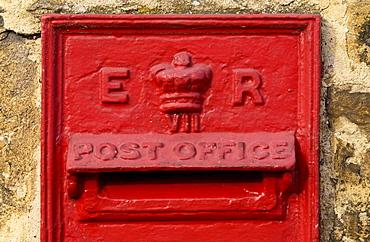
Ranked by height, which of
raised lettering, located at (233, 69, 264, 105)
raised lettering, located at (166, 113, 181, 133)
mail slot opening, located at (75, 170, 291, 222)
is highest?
raised lettering, located at (233, 69, 264, 105)

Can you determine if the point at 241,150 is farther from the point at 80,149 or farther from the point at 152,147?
the point at 80,149

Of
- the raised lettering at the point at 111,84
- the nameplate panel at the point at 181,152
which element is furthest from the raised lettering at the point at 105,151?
the raised lettering at the point at 111,84

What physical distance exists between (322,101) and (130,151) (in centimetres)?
46

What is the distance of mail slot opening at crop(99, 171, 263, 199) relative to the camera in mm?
979

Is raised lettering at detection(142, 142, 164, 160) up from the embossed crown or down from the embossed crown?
down

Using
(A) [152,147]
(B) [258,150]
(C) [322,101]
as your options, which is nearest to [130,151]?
(A) [152,147]

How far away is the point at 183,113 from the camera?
989 millimetres

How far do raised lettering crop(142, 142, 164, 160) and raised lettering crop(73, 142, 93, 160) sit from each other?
0.12 m

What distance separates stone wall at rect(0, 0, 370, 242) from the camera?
1.01 metres

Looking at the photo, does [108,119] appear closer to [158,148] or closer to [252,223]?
[158,148]

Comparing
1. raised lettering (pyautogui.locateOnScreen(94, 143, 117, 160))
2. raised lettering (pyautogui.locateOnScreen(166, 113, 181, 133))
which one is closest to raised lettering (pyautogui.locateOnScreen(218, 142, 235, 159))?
raised lettering (pyautogui.locateOnScreen(166, 113, 181, 133))

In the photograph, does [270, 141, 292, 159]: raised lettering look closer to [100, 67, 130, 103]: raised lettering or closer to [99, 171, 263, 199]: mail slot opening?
[99, 171, 263, 199]: mail slot opening

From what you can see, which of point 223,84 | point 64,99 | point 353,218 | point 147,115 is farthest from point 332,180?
point 64,99

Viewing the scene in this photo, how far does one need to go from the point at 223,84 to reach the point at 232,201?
0.86 ft
